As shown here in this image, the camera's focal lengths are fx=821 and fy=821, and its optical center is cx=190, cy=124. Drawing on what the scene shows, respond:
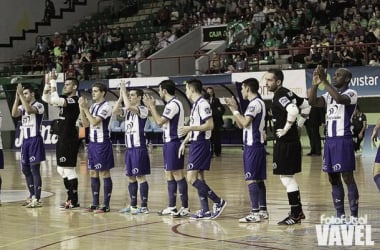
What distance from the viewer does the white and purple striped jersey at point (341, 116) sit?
9.80 m

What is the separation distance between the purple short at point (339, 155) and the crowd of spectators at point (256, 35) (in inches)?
607

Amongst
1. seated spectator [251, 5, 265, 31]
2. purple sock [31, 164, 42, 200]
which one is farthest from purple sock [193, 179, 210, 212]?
seated spectator [251, 5, 265, 31]

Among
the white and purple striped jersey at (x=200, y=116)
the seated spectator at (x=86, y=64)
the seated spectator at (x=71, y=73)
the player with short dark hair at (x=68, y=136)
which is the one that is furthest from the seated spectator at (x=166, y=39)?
the white and purple striped jersey at (x=200, y=116)

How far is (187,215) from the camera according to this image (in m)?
11.3

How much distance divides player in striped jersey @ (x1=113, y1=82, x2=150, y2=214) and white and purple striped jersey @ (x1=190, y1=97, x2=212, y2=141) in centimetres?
99

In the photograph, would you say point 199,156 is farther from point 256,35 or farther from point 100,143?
point 256,35

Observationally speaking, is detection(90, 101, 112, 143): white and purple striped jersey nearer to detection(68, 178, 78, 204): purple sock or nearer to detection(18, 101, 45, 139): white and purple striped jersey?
detection(68, 178, 78, 204): purple sock

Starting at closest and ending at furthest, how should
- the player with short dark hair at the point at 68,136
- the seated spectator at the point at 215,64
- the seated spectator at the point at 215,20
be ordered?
the player with short dark hair at the point at 68,136 → the seated spectator at the point at 215,64 → the seated spectator at the point at 215,20

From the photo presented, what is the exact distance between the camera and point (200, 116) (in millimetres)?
10992

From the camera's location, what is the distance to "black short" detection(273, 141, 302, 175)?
1006cm

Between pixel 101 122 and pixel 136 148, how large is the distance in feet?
2.40

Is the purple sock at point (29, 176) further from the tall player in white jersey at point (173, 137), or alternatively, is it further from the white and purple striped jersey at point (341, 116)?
the white and purple striped jersey at point (341, 116)

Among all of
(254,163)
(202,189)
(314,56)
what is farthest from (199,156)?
(314,56)

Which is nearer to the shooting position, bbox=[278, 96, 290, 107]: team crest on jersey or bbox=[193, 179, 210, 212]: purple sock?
bbox=[278, 96, 290, 107]: team crest on jersey
